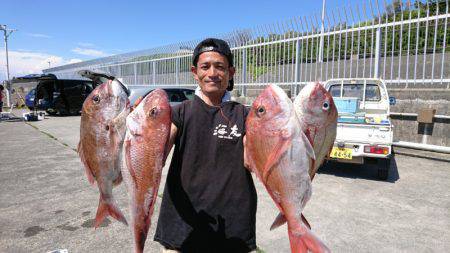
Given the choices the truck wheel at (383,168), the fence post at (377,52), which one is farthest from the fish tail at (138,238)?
the fence post at (377,52)

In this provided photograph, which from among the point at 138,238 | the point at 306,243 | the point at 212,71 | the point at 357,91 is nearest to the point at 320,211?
the point at 306,243

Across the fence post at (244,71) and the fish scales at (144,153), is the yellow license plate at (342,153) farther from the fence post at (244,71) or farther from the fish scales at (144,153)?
the fence post at (244,71)

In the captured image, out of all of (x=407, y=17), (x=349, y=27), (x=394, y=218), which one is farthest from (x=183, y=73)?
(x=394, y=218)

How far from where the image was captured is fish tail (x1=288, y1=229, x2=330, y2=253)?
141 centimetres

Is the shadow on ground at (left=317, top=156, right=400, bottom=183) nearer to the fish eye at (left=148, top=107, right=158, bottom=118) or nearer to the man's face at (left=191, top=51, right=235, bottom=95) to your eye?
the man's face at (left=191, top=51, right=235, bottom=95)

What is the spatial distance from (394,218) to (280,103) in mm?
3278

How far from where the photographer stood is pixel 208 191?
5.90 feet

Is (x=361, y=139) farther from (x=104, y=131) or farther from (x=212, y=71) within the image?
(x=104, y=131)

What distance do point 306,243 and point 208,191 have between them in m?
0.61

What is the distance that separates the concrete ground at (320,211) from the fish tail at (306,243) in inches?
71.0

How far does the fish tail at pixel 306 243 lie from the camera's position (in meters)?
1.41

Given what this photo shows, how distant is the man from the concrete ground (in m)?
1.49

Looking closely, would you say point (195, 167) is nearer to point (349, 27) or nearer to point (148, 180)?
point (148, 180)

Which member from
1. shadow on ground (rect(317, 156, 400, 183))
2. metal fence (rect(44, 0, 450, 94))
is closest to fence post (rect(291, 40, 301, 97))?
metal fence (rect(44, 0, 450, 94))
